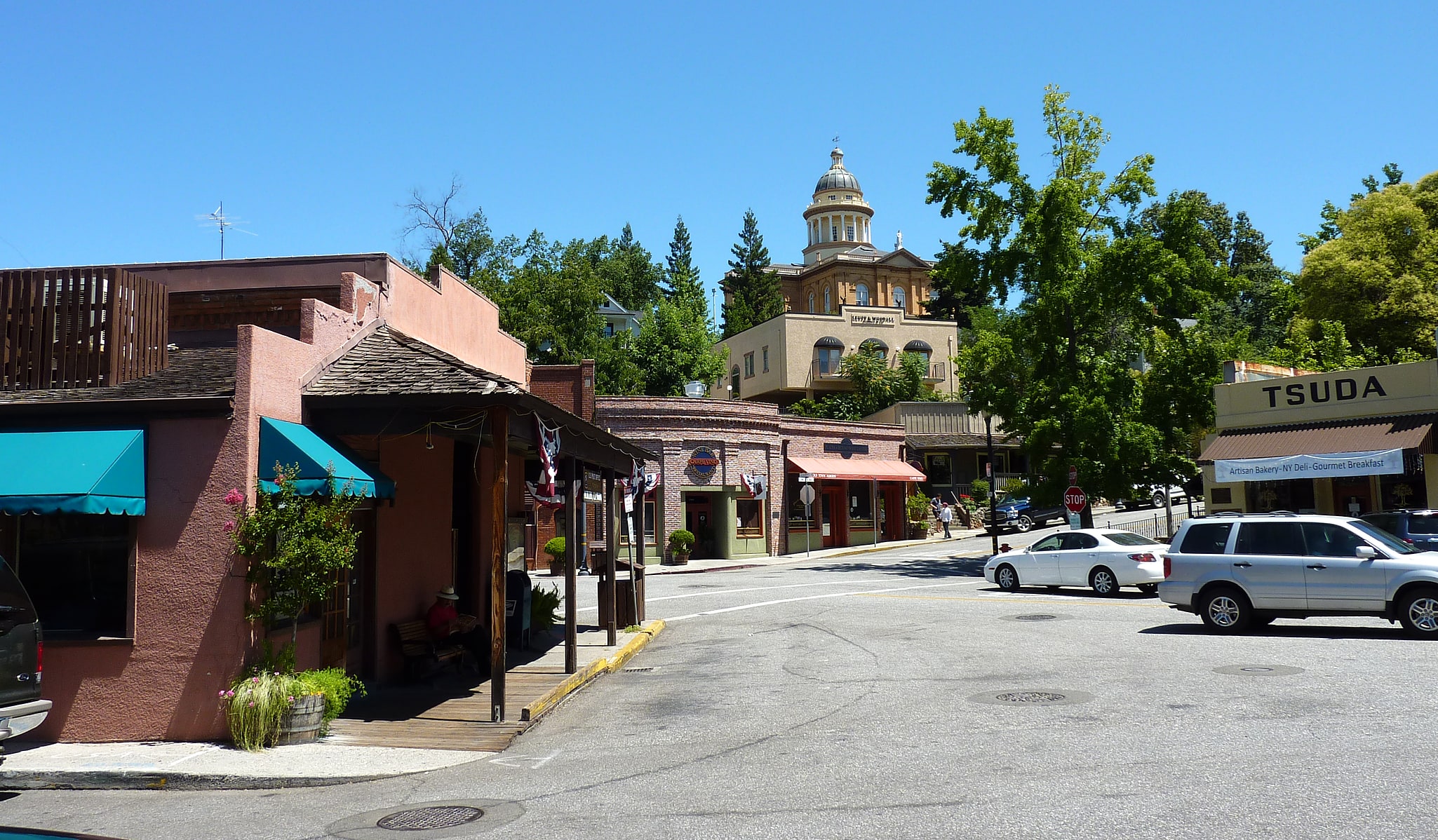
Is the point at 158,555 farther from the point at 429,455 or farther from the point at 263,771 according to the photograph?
the point at 429,455

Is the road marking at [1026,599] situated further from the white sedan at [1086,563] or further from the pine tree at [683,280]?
the pine tree at [683,280]

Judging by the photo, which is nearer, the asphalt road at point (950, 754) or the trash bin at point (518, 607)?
the asphalt road at point (950, 754)

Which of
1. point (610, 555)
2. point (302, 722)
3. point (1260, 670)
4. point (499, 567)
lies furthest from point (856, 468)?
point (302, 722)

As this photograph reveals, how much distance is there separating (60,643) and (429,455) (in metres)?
5.29

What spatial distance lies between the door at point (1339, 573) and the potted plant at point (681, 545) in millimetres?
26890

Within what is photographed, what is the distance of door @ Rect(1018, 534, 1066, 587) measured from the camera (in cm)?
2453

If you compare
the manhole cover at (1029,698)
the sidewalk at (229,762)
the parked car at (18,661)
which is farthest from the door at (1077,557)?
the parked car at (18,661)

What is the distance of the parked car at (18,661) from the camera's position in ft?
27.2

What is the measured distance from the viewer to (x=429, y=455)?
47.8 ft

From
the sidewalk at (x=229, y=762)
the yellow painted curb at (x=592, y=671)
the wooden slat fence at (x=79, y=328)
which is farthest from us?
the yellow painted curb at (x=592, y=671)

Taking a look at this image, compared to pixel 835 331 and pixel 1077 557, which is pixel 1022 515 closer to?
pixel 835 331

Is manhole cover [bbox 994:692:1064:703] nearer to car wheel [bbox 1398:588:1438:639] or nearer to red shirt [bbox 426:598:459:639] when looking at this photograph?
car wheel [bbox 1398:588:1438:639]

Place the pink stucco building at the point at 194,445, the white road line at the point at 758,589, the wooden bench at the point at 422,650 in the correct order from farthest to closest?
1. the white road line at the point at 758,589
2. the wooden bench at the point at 422,650
3. the pink stucco building at the point at 194,445

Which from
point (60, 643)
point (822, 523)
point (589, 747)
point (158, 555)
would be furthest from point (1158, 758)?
point (822, 523)
